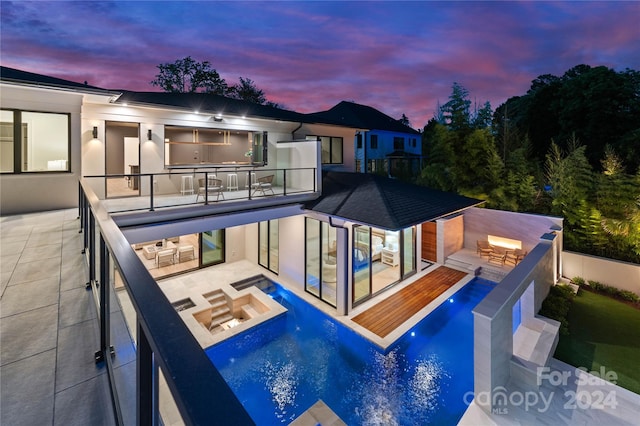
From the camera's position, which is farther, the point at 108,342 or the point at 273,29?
the point at 273,29

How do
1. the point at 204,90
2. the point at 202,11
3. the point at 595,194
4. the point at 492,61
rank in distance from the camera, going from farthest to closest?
the point at 204,90
the point at 492,61
the point at 202,11
the point at 595,194

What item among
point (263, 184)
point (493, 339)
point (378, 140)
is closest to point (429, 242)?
point (263, 184)

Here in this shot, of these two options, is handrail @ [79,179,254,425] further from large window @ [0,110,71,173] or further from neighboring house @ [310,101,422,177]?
neighboring house @ [310,101,422,177]

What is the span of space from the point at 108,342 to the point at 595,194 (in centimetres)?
1420

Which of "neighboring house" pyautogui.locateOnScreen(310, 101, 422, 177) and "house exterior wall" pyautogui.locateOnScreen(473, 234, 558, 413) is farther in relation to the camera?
"neighboring house" pyautogui.locateOnScreen(310, 101, 422, 177)

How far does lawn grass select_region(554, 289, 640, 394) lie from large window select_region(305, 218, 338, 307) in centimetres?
590

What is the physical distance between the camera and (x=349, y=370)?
6.91 meters

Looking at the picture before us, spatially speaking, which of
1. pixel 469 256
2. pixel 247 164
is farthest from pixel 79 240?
pixel 469 256

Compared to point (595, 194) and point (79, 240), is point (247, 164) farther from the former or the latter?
point (595, 194)

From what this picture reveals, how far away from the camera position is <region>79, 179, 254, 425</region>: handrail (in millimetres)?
547

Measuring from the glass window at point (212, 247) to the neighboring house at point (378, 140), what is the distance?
11584 millimetres

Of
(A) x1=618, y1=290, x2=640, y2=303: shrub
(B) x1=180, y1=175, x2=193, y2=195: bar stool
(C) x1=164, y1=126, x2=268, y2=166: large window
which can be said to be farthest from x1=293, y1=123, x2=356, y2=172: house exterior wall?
(A) x1=618, y1=290, x2=640, y2=303: shrub

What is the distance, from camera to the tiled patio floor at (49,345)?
5.10 feet

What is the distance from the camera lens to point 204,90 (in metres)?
26.4
